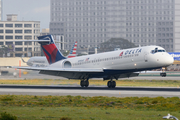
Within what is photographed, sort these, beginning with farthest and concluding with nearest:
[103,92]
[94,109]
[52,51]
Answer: [52,51]
[103,92]
[94,109]

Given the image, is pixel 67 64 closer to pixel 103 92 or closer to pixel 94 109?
pixel 103 92

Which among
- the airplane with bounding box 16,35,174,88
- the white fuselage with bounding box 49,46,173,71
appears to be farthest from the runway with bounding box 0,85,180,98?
the airplane with bounding box 16,35,174,88

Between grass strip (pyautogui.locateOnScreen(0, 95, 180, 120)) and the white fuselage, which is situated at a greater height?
the white fuselage

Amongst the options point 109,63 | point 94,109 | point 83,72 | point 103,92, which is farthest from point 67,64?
point 94,109

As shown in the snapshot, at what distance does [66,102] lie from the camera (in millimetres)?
23547

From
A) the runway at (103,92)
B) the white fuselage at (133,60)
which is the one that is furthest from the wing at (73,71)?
the runway at (103,92)

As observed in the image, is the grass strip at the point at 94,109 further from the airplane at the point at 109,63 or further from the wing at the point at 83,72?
the wing at the point at 83,72

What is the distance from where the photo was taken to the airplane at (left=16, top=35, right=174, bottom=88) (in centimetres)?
3694

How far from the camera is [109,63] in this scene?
40594 mm

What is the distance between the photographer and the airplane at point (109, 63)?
3694 centimetres

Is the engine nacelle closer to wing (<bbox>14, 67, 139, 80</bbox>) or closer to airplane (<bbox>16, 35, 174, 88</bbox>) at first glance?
airplane (<bbox>16, 35, 174, 88</bbox>)

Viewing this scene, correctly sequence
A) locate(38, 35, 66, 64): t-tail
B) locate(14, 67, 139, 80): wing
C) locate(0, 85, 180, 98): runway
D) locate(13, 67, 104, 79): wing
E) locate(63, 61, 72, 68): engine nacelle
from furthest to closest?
locate(38, 35, 66, 64): t-tail
locate(63, 61, 72, 68): engine nacelle
locate(13, 67, 104, 79): wing
locate(14, 67, 139, 80): wing
locate(0, 85, 180, 98): runway

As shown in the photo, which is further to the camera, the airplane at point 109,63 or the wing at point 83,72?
the wing at point 83,72

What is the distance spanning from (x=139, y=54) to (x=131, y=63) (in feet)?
5.02
